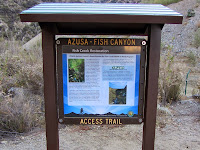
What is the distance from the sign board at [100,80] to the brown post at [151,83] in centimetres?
8

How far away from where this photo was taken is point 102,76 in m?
2.23

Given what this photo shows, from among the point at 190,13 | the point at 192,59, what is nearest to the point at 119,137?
the point at 192,59

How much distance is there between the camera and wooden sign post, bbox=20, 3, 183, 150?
2.13 m

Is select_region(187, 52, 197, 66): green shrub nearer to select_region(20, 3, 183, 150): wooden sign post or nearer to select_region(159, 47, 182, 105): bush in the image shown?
select_region(159, 47, 182, 105): bush

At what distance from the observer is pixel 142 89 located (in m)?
2.27

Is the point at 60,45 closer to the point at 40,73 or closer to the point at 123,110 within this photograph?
the point at 123,110

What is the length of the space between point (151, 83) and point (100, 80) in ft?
1.71

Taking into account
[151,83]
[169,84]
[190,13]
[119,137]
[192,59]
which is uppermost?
[190,13]

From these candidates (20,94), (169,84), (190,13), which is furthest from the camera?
(190,13)

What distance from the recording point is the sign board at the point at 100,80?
218cm

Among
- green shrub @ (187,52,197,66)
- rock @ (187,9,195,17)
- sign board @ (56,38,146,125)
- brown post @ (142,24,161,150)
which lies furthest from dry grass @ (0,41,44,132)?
rock @ (187,9,195,17)

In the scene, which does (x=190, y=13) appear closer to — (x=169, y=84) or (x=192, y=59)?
(x=192, y=59)

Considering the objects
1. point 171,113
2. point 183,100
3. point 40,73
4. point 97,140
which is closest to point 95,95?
point 97,140

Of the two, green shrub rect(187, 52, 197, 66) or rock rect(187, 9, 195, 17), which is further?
rock rect(187, 9, 195, 17)
